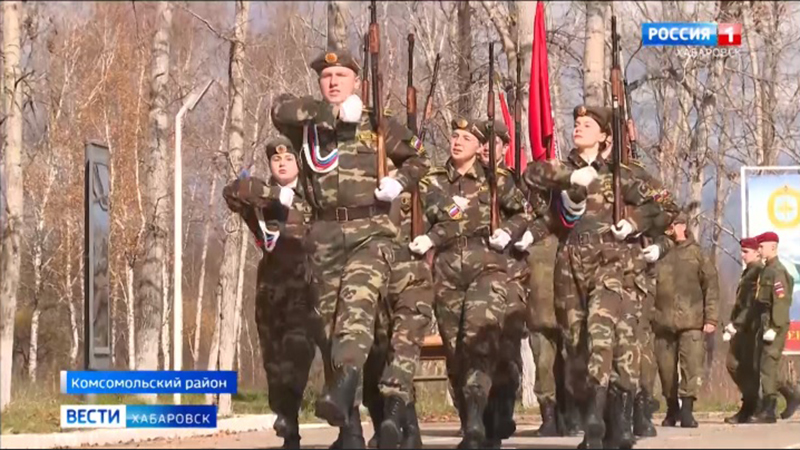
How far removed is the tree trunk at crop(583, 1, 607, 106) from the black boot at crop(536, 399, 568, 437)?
17.1 feet

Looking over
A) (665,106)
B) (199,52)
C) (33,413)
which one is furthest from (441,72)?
(33,413)

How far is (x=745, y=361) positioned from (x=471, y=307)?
7.06 metres

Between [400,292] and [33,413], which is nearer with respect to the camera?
[400,292]

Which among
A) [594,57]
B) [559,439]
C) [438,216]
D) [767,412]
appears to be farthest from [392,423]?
[594,57]

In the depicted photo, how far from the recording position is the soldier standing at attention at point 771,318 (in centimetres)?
1834

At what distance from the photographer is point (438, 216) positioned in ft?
42.5

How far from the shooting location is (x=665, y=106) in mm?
43906

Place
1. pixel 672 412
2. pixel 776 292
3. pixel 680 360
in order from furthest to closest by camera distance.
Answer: pixel 776 292
pixel 680 360
pixel 672 412

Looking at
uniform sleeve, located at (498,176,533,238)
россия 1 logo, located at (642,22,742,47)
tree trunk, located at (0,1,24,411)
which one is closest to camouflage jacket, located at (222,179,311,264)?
uniform sleeve, located at (498,176,533,238)

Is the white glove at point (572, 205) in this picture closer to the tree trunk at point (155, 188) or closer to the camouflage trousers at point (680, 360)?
the camouflage trousers at point (680, 360)

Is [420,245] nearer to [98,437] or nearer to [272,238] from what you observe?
[272,238]

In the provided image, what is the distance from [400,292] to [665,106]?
1284 inches

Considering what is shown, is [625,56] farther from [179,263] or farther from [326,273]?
[326,273]

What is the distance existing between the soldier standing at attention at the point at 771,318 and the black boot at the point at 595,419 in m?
6.52
